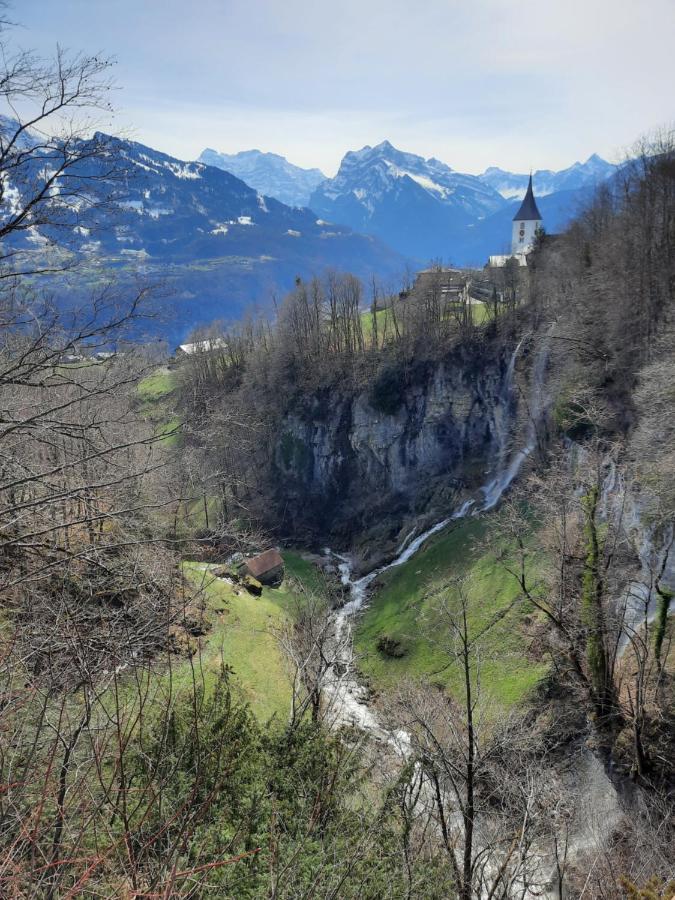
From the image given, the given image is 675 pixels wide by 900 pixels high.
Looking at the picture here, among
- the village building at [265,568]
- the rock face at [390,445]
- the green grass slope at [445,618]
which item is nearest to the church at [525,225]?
the rock face at [390,445]

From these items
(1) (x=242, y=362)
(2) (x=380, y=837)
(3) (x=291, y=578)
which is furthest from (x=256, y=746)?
(1) (x=242, y=362)

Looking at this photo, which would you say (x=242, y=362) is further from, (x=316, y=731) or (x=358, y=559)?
(x=316, y=731)

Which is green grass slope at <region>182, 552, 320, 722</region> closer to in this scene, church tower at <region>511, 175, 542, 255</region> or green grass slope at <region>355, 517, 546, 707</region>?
green grass slope at <region>355, 517, 546, 707</region>

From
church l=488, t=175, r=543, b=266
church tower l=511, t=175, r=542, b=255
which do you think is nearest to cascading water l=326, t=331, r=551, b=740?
church l=488, t=175, r=543, b=266

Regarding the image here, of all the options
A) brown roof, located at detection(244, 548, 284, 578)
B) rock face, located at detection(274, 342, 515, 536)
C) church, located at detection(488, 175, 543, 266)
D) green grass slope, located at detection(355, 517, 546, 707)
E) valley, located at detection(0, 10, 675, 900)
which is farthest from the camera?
church, located at detection(488, 175, 543, 266)

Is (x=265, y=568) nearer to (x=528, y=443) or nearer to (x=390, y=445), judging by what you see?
(x=390, y=445)

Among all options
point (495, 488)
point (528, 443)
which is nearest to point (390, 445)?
point (495, 488)

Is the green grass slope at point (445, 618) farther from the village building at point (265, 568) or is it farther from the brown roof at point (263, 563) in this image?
the brown roof at point (263, 563)
